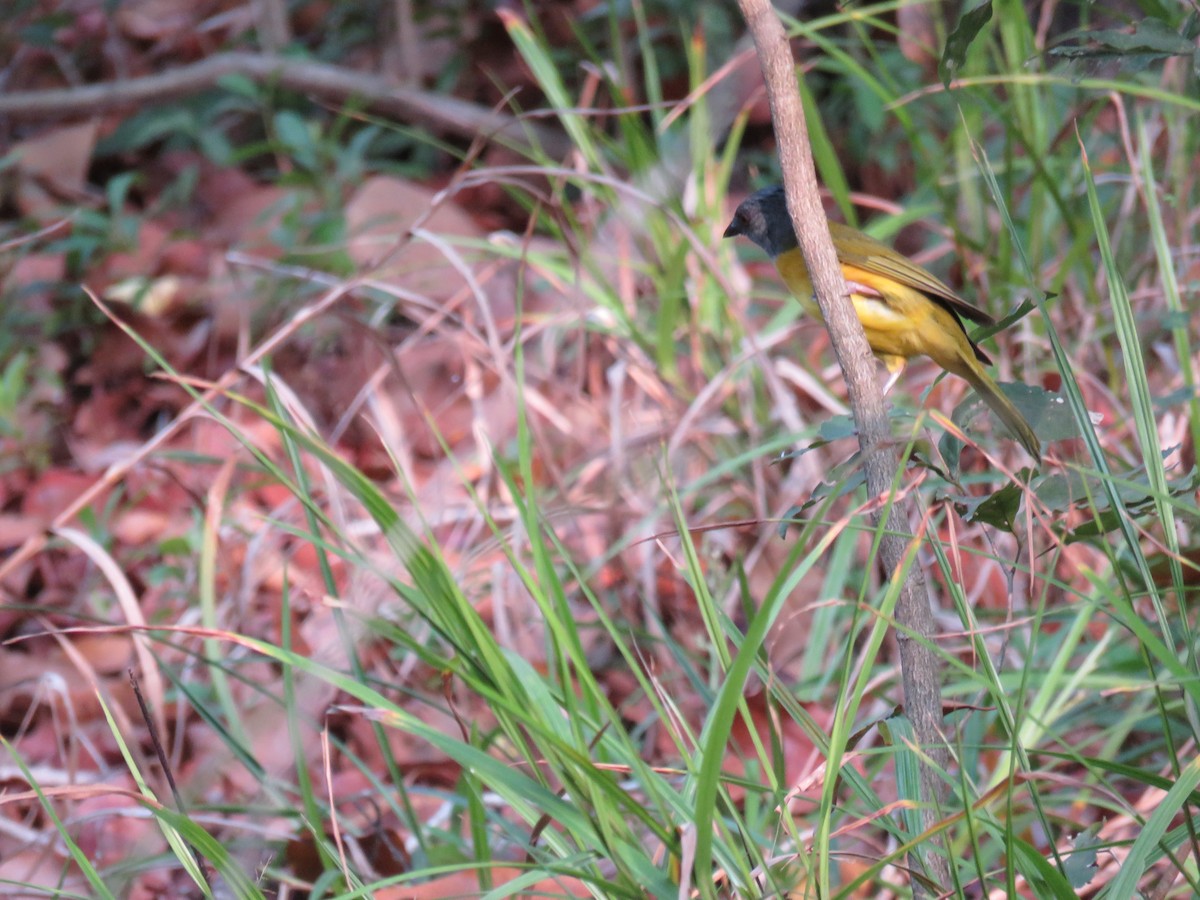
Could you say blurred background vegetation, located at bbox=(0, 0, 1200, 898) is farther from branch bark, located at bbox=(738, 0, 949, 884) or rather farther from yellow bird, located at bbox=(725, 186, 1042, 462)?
yellow bird, located at bbox=(725, 186, 1042, 462)

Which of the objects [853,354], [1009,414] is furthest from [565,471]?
[853,354]

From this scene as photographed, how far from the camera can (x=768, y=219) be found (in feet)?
8.58

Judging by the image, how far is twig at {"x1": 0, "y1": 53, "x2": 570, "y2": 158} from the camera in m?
5.55

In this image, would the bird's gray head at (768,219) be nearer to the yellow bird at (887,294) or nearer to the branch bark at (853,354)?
the yellow bird at (887,294)

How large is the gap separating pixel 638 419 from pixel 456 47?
→ 3093 mm

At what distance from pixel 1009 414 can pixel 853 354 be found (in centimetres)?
55

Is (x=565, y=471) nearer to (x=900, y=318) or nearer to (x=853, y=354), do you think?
(x=900, y=318)

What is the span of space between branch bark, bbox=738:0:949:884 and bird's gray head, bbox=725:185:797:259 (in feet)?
3.92

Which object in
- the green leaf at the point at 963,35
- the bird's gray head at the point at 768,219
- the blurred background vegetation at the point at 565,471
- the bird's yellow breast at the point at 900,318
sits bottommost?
the blurred background vegetation at the point at 565,471

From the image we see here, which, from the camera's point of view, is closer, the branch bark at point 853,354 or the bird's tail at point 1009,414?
the branch bark at point 853,354

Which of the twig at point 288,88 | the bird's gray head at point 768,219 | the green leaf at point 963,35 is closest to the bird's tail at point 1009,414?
the green leaf at point 963,35

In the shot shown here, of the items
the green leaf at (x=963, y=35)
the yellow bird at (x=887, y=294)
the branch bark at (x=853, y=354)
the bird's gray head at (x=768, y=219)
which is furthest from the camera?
the bird's gray head at (x=768, y=219)

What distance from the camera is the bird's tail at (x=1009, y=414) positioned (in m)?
1.58

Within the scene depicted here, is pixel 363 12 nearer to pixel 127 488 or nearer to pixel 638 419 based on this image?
pixel 127 488
